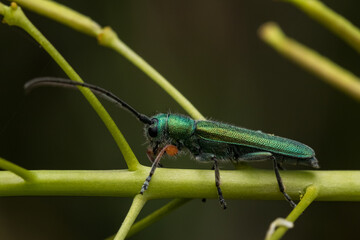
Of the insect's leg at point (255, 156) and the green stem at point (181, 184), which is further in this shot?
the insect's leg at point (255, 156)

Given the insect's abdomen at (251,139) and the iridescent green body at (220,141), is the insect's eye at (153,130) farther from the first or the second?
the insect's abdomen at (251,139)

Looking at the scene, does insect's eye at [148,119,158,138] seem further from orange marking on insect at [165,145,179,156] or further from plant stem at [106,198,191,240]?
plant stem at [106,198,191,240]

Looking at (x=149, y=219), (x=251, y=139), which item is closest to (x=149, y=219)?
(x=149, y=219)

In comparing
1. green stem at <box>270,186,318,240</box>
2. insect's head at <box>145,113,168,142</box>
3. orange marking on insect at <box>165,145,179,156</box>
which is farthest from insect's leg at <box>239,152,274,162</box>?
green stem at <box>270,186,318,240</box>

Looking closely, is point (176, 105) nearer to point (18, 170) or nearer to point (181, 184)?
point (181, 184)

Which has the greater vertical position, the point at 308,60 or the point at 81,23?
the point at 81,23

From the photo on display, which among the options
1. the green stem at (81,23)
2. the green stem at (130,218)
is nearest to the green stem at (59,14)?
the green stem at (81,23)

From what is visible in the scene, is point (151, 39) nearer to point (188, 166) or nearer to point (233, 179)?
point (188, 166)
